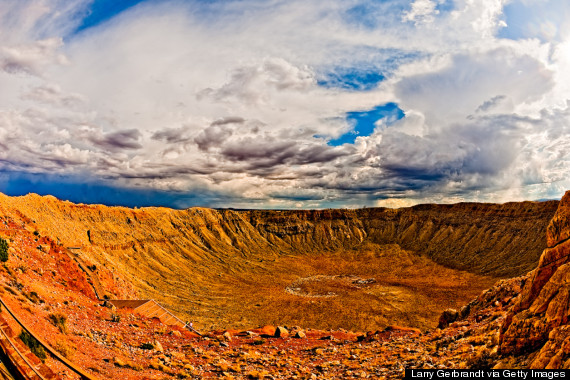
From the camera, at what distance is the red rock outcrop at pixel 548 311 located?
9.67 metres

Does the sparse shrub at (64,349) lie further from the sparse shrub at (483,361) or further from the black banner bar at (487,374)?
the sparse shrub at (483,361)

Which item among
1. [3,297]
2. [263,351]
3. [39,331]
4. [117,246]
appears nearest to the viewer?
[39,331]

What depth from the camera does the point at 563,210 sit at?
13266mm

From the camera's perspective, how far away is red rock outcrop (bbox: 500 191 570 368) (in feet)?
31.7

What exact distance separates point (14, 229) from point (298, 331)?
28459 mm

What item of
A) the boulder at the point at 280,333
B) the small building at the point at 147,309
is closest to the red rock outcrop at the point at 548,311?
the boulder at the point at 280,333

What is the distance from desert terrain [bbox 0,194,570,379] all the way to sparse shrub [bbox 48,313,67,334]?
136 mm

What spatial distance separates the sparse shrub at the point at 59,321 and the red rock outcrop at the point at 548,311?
70.6ft

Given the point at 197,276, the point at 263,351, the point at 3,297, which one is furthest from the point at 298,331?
the point at 197,276

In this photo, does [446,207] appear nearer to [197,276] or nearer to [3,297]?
[197,276]

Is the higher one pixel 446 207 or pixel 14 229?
pixel 446 207

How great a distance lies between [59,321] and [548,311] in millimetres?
23442

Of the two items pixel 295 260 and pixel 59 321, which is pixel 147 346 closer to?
pixel 59 321

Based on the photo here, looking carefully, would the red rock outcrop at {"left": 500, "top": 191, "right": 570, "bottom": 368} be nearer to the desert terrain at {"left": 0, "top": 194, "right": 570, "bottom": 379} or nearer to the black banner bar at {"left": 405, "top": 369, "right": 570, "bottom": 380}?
the desert terrain at {"left": 0, "top": 194, "right": 570, "bottom": 379}
